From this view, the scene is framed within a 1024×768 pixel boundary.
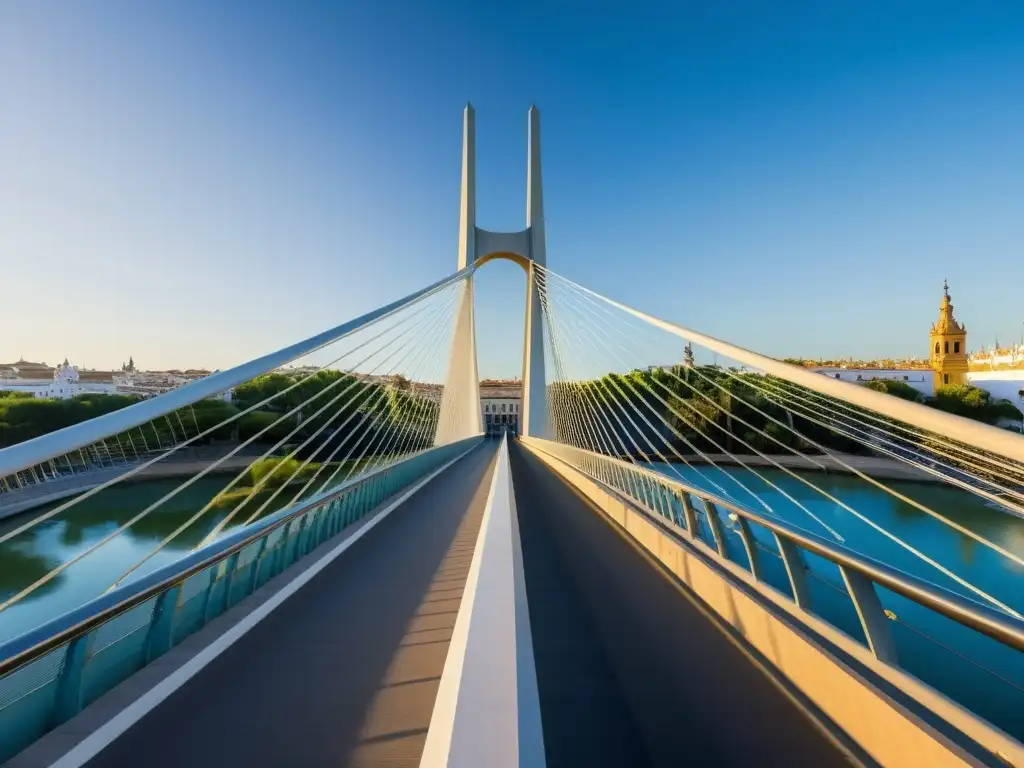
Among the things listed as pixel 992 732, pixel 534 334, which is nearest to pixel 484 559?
pixel 992 732

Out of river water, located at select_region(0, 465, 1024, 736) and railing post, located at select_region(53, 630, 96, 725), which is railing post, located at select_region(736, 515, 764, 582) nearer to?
river water, located at select_region(0, 465, 1024, 736)

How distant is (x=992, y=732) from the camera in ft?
5.04

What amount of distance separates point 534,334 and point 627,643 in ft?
60.8

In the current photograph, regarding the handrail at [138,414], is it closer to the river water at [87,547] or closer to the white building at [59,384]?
the river water at [87,547]

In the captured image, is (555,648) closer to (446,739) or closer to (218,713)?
(446,739)

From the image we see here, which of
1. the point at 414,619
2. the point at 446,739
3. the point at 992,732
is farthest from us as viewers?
the point at 414,619

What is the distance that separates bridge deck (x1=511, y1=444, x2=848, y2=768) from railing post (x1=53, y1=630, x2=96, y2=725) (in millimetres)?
1615

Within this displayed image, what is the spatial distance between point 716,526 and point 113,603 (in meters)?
3.11

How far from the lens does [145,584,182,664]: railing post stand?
252 cm

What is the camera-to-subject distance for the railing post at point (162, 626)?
2.52 metres

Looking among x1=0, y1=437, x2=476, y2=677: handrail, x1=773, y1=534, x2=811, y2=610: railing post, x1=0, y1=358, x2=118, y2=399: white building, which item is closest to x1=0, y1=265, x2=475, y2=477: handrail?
x1=0, y1=437, x2=476, y2=677: handrail

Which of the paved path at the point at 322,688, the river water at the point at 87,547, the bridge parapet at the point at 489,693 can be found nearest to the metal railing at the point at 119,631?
the paved path at the point at 322,688

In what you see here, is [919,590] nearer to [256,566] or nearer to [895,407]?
[895,407]

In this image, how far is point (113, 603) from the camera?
232 cm
